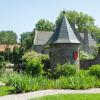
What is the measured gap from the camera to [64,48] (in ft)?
96.6

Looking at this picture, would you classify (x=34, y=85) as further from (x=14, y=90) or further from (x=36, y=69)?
(x=36, y=69)

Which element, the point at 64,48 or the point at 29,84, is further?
the point at 64,48

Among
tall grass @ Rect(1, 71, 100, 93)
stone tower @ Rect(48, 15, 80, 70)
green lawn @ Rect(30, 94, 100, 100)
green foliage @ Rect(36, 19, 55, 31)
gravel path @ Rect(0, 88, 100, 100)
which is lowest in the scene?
gravel path @ Rect(0, 88, 100, 100)

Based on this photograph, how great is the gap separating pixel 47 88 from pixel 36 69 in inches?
348

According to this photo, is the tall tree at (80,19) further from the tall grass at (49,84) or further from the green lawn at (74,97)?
the green lawn at (74,97)

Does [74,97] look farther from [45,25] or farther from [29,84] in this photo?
[45,25]

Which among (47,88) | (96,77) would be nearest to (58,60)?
(96,77)

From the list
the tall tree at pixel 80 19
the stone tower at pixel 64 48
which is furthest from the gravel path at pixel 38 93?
the tall tree at pixel 80 19

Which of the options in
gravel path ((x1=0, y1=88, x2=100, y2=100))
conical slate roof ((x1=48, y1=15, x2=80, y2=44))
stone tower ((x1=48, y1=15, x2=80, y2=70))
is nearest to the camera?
gravel path ((x1=0, y1=88, x2=100, y2=100))

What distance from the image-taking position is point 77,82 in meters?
20.0

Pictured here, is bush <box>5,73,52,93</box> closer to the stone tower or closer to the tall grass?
the tall grass

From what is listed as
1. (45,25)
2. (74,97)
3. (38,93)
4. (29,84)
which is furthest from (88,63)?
(45,25)

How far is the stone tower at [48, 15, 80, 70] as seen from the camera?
29.3 metres

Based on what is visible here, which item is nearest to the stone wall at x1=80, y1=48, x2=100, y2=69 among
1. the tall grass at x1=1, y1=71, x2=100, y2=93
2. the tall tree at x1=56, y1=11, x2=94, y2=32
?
the tall grass at x1=1, y1=71, x2=100, y2=93
